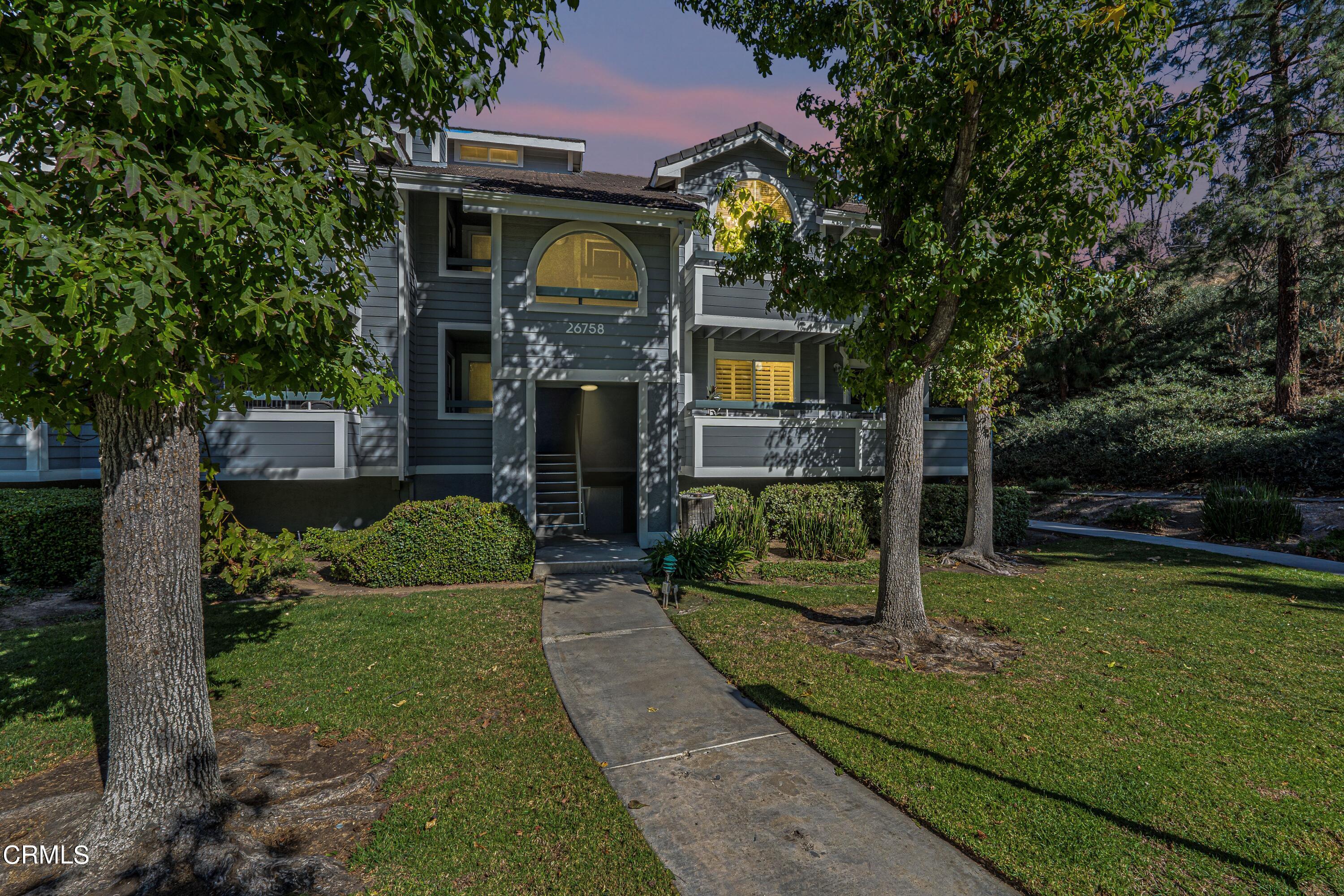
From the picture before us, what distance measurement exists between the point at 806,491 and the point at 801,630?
494 cm

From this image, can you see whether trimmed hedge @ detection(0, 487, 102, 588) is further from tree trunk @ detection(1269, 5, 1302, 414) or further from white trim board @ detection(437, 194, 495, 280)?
tree trunk @ detection(1269, 5, 1302, 414)

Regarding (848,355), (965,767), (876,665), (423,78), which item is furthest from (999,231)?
(423,78)

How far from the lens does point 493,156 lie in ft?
53.1

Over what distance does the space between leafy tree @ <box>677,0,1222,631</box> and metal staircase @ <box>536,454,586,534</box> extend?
22.7ft

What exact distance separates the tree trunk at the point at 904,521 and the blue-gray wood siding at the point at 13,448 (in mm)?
12516

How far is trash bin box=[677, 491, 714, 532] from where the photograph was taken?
9578 mm

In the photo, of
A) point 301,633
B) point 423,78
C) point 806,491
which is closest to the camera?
point 423,78

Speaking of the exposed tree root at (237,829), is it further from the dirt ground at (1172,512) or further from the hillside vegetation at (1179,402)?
the hillside vegetation at (1179,402)

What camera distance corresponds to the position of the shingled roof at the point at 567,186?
10.5 meters

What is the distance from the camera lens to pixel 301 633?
255 inches

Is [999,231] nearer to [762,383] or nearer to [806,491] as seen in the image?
[806,491]

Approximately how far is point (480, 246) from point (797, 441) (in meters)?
8.19

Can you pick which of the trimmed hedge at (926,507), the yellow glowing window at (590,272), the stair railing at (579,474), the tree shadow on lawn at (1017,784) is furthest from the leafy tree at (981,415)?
the stair railing at (579,474)

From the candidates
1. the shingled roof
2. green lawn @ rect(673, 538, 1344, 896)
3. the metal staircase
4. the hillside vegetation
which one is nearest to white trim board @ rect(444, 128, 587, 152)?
the shingled roof
